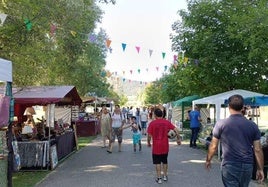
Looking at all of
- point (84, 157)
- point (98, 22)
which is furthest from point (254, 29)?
point (98, 22)

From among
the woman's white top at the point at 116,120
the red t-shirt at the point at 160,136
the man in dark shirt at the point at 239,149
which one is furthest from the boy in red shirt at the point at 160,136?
the woman's white top at the point at 116,120

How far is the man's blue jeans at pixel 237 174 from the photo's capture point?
5344mm

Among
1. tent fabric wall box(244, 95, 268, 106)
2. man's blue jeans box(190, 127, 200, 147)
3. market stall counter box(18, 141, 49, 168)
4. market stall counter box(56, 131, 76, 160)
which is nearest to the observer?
market stall counter box(18, 141, 49, 168)

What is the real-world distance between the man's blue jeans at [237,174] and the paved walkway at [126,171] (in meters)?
4.02

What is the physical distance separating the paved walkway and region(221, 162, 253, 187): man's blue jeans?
158 inches

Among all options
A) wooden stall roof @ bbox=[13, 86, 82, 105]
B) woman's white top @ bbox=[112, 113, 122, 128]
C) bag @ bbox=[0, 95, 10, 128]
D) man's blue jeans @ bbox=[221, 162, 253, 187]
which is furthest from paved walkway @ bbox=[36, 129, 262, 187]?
man's blue jeans @ bbox=[221, 162, 253, 187]

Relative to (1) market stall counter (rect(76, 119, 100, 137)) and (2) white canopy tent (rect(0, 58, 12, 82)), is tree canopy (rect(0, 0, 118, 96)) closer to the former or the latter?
(2) white canopy tent (rect(0, 58, 12, 82))

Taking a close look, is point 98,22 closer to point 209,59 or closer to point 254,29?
point 209,59

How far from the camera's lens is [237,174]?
5352mm

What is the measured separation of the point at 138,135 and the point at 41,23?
5411 millimetres

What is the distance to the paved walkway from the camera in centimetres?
965

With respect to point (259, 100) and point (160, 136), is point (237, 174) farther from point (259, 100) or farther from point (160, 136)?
point (259, 100)

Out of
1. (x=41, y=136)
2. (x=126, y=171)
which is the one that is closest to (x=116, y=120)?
(x=41, y=136)

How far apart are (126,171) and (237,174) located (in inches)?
247
